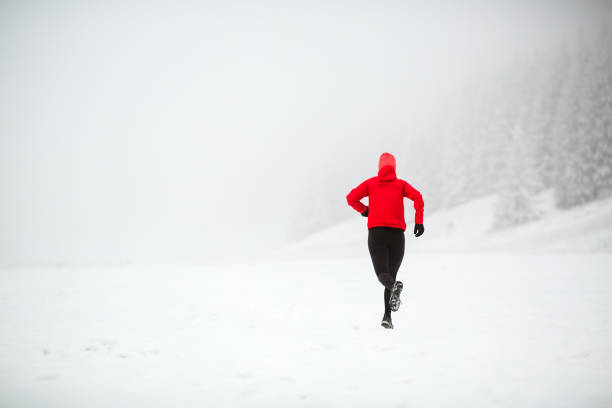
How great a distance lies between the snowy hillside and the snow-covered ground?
11.6 m

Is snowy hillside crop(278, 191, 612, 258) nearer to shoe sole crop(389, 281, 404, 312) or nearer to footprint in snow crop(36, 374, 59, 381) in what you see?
shoe sole crop(389, 281, 404, 312)

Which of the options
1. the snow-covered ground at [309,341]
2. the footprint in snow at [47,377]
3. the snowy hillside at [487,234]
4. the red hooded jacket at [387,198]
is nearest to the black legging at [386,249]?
the red hooded jacket at [387,198]

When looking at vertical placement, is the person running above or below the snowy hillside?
below

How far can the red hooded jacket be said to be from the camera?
21.4 ft

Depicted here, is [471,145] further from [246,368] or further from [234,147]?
[234,147]

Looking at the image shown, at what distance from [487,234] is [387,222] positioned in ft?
91.7

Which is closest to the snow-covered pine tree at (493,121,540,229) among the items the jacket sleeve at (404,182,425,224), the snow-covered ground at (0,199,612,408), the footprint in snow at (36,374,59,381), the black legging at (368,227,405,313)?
the snow-covered ground at (0,199,612,408)

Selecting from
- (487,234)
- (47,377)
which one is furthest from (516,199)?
(47,377)

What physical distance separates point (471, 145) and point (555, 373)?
47.7 metres

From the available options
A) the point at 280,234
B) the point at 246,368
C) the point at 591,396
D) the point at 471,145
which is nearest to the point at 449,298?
the point at 591,396

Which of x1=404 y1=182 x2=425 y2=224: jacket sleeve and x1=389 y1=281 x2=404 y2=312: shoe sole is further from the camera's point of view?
x1=404 y1=182 x2=425 y2=224: jacket sleeve

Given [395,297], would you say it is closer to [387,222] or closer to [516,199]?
[387,222]

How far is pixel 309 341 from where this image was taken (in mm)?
5586

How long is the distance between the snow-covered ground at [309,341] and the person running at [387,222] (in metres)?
0.95
